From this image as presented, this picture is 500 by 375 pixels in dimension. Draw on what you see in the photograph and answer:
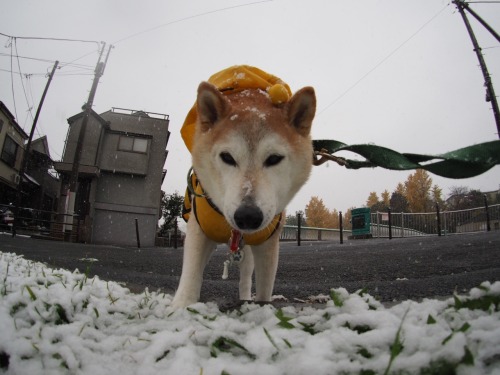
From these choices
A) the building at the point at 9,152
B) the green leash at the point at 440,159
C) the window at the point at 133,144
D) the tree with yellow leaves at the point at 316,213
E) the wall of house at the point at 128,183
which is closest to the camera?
the green leash at the point at 440,159

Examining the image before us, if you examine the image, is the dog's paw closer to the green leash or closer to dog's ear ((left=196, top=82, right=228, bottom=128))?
dog's ear ((left=196, top=82, right=228, bottom=128))

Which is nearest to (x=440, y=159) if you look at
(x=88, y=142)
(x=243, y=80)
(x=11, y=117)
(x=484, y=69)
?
(x=243, y=80)

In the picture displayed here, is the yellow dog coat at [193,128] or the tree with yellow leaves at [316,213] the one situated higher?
the tree with yellow leaves at [316,213]

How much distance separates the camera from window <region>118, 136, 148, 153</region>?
923 inches

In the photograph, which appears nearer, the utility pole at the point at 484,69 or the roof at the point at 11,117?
the utility pole at the point at 484,69

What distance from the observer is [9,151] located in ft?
76.6

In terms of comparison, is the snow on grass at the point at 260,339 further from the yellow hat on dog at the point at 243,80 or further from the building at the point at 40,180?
the building at the point at 40,180

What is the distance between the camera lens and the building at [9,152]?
2188cm

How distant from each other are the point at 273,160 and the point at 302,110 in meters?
0.51

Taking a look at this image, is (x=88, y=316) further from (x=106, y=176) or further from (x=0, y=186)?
(x=0, y=186)

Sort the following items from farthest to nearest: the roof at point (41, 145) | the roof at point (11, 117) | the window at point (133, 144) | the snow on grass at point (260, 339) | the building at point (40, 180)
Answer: the roof at point (41, 145) < the building at point (40, 180) < the window at point (133, 144) < the roof at point (11, 117) < the snow on grass at point (260, 339)

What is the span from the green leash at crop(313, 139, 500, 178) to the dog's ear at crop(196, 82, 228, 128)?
0.86m

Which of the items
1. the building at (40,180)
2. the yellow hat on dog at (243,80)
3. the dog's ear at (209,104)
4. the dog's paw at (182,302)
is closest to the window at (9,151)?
the building at (40,180)

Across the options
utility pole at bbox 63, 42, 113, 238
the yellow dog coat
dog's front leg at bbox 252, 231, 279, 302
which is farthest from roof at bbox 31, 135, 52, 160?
dog's front leg at bbox 252, 231, 279, 302
